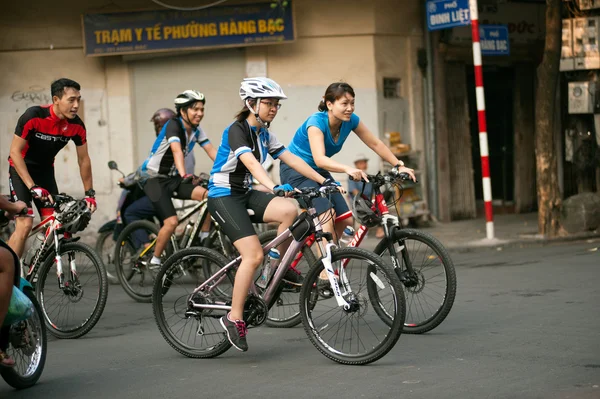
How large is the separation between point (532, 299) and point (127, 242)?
421 cm

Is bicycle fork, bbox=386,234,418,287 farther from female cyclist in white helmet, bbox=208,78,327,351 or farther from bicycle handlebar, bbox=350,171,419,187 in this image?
female cyclist in white helmet, bbox=208,78,327,351

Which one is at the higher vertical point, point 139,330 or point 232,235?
point 232,235

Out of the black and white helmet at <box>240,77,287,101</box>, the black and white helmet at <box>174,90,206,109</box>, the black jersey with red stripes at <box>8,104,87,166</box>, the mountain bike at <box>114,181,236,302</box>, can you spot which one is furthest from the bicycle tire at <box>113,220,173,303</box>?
the black and white helmet at <box>240,77,287,101</box>

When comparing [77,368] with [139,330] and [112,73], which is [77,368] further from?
[112,73]

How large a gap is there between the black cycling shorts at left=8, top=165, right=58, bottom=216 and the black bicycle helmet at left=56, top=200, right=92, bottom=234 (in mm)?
289

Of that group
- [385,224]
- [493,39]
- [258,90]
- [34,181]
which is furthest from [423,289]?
[493,39]

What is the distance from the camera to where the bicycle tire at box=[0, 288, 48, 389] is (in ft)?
20.3

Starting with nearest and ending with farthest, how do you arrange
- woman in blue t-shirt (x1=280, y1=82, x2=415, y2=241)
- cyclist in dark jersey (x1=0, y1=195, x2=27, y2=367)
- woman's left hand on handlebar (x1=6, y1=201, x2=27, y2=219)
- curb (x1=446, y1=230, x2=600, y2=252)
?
Answer: cyclist in dark jersey (x1=0, y1=195, x2=27, y2=367), woman's left hand on handlebar (x1=6, y1=201, x2=27, y2=219), woman in blue t-shirt (x1=280, y1=82, x2=415, y2=241), curb (x1=446, y1=230, x2=600, y2=252)

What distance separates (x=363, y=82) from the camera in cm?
1689

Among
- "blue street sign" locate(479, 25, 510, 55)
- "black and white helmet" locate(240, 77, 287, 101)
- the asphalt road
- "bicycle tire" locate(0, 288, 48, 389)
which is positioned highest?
"blue street sign" locate(479, 25, 510, 55)

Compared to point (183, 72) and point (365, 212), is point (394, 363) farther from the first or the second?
point (183, 72)

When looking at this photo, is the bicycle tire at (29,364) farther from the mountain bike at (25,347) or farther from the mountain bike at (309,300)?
the mountain bike at (309,300)

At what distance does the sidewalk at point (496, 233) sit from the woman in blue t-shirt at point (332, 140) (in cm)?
600

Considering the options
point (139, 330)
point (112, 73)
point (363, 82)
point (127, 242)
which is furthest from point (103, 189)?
point (139, 330)
